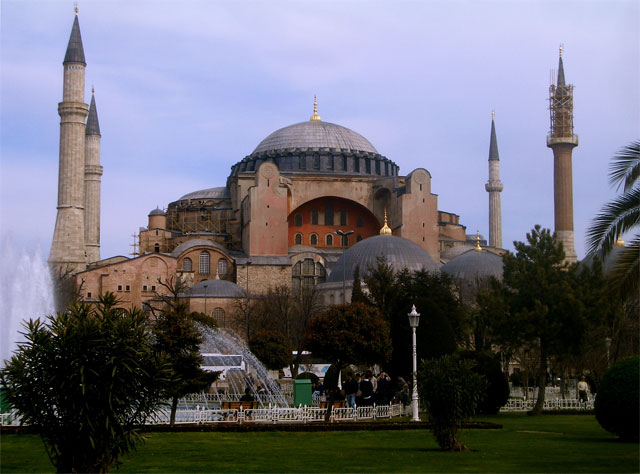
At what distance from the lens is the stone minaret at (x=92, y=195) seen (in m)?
54.3

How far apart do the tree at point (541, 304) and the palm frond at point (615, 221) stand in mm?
8588

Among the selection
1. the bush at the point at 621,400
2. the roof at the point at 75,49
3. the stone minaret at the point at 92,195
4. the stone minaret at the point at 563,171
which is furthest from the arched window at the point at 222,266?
the bush at the point at 621,400

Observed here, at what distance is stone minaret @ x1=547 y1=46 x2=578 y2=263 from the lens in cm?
4694

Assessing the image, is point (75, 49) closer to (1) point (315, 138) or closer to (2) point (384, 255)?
(2) point (384, 255)

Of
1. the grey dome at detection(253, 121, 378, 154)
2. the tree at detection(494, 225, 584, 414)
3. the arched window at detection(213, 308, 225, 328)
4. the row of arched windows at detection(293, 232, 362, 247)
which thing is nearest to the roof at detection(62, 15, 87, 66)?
the arched window at detection(213, 308, 225, 328)

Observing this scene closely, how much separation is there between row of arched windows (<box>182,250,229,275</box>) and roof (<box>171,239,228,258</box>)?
461mm

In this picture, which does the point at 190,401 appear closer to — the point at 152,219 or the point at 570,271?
the point at 570,271

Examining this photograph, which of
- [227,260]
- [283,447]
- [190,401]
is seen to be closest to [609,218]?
[283,447]

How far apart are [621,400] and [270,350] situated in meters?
18.3

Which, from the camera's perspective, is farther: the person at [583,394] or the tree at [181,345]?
the person at [583,394]

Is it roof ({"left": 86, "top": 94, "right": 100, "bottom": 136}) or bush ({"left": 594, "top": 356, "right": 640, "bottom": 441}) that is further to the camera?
roof ({"left": 86, "top": 94, "right": 100, "bottom": 136})

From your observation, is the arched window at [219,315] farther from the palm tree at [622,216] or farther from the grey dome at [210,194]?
the palm tree at [622,216]

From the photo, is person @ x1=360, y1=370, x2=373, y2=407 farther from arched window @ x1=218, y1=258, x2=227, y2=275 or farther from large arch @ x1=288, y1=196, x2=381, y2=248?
large arch @ x1=288, y1=196, x2=381, y2=248

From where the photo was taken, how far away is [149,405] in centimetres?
870
